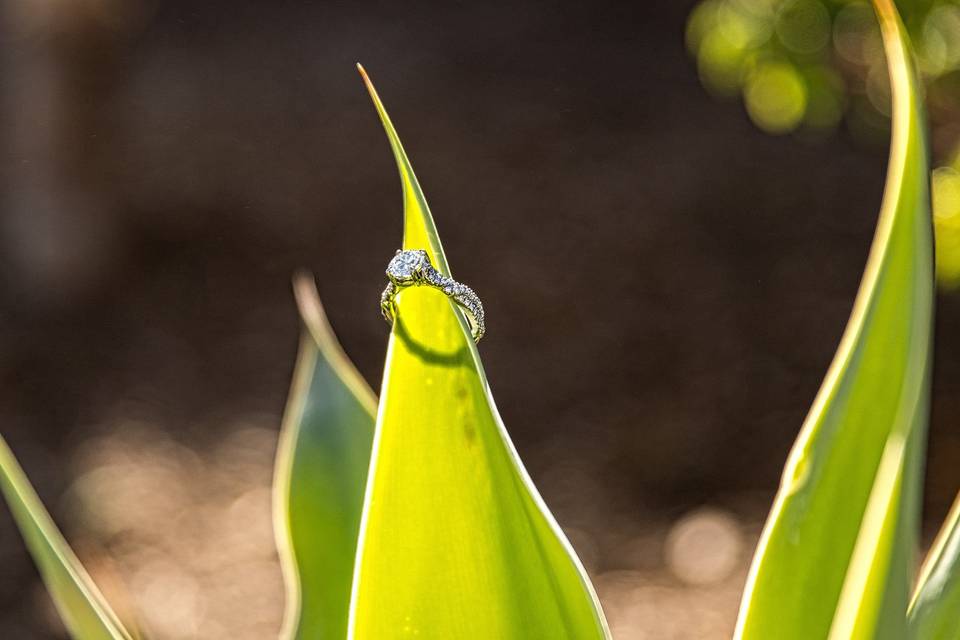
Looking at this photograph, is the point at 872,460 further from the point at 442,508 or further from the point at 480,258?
the point at 480,258

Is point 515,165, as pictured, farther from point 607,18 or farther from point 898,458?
point 898,458

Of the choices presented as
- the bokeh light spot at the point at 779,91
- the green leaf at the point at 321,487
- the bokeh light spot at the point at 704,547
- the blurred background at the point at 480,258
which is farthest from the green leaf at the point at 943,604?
the bokeh light spot at the point at 704,547

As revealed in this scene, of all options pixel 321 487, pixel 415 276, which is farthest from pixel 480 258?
pixel 415 276

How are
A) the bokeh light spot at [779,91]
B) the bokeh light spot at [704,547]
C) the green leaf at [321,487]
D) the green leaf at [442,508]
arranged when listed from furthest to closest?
1. the bokeh light spot at [704,547]
2. the bokeh light spot at [779,91]
3. the green leaf at [321,487]
4. the green leaf at [442,508]

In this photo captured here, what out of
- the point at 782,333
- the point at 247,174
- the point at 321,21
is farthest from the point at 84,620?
the point at 321,21

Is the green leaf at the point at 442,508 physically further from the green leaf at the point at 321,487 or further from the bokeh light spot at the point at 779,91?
the bokeh light spot at the point at 779,91

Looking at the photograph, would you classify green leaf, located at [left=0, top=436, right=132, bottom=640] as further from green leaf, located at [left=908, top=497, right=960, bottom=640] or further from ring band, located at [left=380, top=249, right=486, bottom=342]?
green leaf, located at [left=908, top=497, right=960, bottom=640]
